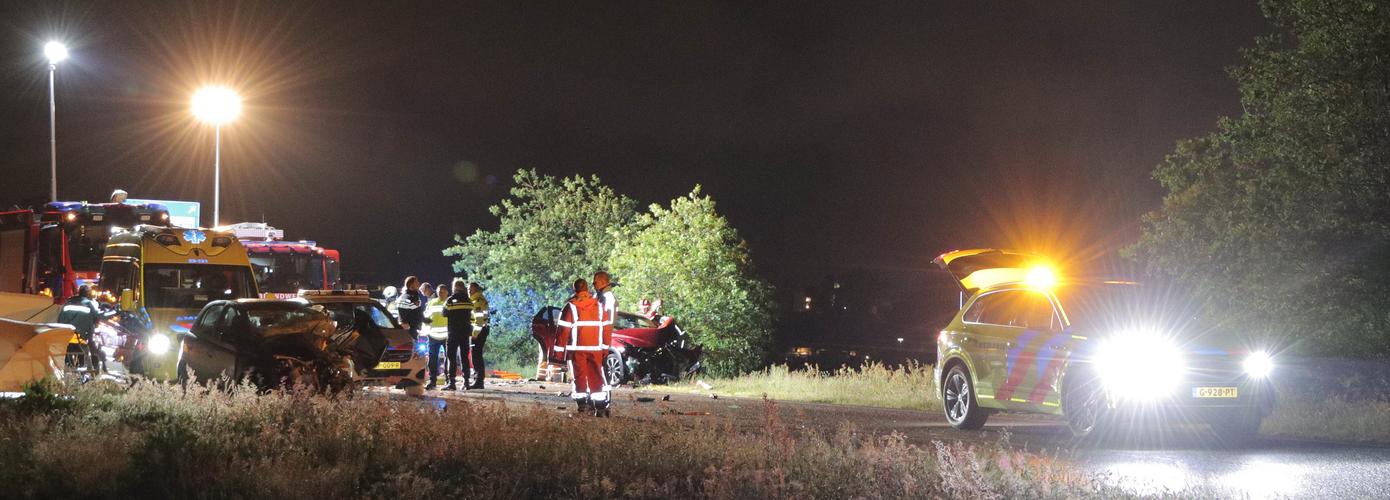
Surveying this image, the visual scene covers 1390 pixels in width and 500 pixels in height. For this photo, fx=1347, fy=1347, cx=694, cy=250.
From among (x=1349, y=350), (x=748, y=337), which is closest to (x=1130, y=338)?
(x=1349, y=350)

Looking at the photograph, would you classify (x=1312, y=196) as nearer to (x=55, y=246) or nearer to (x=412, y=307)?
(x=412, y=307)

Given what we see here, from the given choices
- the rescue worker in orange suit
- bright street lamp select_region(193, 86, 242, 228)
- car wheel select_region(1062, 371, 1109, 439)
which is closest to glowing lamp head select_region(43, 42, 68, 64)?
bright street lamp select_region(193, 86, 242, 228)

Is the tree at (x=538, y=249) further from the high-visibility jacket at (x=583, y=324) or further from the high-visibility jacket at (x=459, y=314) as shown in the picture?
the high-visibility jacket at (x=583, y=324)

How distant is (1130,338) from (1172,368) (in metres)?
0.47

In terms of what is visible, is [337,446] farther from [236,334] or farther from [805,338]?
[805,338]

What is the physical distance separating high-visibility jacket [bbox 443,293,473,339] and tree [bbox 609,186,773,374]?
27.4 ft

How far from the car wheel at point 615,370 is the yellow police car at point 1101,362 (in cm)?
956

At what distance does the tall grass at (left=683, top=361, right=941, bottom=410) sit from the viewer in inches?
754

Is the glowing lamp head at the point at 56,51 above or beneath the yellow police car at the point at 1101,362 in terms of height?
above

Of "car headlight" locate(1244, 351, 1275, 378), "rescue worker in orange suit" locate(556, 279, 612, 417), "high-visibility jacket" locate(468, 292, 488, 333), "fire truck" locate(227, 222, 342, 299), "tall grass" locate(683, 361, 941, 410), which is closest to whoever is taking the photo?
"car headlight" locate(1244, 351, 1275, 378)

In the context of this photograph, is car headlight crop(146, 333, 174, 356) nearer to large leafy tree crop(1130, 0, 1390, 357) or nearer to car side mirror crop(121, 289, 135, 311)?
car side mirror crop(121, 289, 135, 311)

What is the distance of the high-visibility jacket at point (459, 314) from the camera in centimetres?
1991

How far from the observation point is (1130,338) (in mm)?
12875

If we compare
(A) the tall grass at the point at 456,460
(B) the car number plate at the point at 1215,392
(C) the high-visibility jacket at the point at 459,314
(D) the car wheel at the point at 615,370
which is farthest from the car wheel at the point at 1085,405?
(D) the car wheel at the point at 615,370
